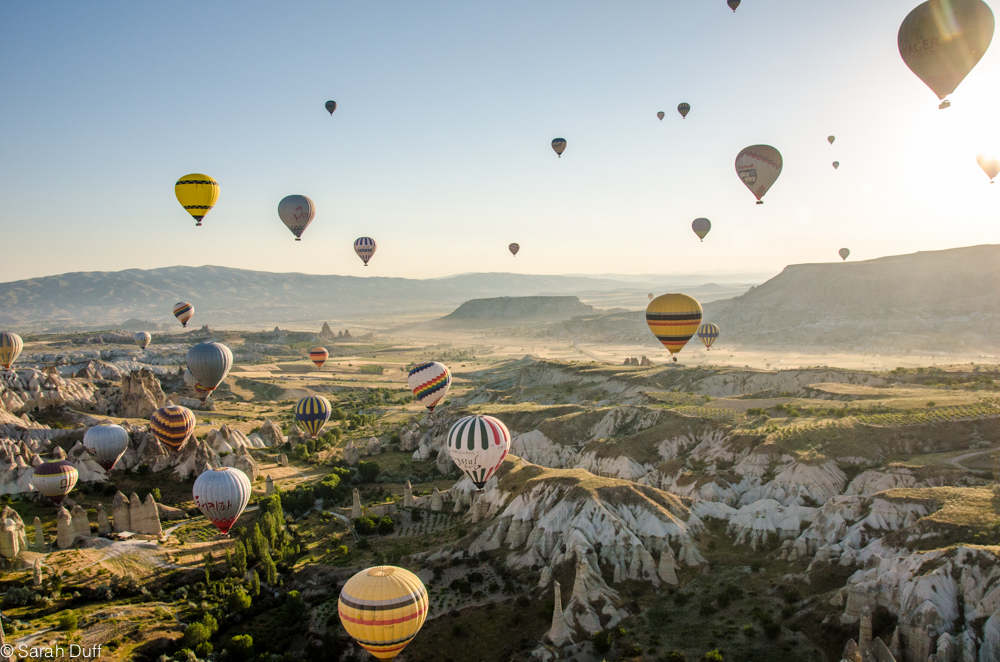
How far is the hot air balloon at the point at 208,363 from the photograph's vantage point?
209 ft

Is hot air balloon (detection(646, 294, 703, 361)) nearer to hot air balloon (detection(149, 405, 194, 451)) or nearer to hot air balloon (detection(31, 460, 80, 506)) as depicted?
hot air balloon (detection(149, 405, 194, 451))

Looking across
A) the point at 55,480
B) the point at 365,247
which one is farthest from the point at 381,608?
the point at 365,247

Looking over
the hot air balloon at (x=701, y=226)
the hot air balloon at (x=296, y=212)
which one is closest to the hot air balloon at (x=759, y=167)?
the hot air balloon at (x=701, y=226)

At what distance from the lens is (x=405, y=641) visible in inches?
1096

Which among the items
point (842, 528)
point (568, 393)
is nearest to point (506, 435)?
point (842, 528)

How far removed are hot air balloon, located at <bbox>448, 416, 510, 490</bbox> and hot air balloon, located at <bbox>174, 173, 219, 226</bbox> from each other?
29716 mm

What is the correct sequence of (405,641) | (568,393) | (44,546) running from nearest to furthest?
(405,641), (44,546), (568,393)

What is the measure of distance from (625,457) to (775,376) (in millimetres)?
34404

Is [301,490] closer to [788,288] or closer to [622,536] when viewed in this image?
[622,536]

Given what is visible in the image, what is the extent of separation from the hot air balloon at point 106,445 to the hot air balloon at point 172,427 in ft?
9.46

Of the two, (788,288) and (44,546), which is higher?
(788,288)

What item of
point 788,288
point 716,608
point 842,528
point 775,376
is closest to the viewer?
point 716,608

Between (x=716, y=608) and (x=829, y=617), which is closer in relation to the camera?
(x=829, y=617)

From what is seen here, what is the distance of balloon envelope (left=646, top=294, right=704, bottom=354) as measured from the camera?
2293 inches
